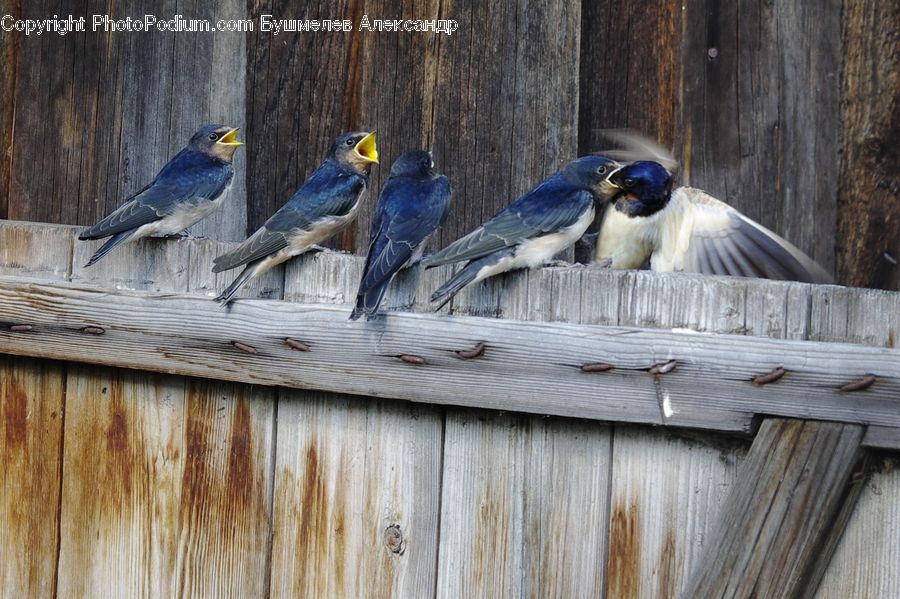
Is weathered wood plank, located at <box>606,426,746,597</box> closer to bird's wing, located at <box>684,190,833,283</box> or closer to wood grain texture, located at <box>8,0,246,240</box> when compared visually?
bird's wing, located at <box>684,190,833,283</box>

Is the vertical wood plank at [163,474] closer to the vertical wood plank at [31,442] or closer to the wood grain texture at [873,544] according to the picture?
the vertical wood plank at [31,442]

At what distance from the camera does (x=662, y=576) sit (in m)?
2.83

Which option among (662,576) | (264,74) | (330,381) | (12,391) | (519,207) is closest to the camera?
(662,576)

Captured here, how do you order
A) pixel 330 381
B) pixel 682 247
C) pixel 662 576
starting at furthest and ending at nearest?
pixel 682 247 → pixel 330 381 → pixel 662 576

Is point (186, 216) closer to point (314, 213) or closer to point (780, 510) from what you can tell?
point (314, 213)

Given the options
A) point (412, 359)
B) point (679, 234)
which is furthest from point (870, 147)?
point (412, 359)

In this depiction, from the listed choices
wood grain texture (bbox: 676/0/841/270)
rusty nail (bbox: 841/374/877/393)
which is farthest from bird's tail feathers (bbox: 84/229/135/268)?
rusty nail (bbox: 841/374/877/393)

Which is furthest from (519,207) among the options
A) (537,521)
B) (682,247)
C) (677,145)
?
(682,247)

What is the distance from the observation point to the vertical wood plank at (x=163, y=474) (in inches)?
133

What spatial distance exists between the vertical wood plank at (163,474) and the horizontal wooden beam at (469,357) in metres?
0.09

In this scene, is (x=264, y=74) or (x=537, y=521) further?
(x=264, y=74)

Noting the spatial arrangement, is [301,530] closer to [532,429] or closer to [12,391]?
[532,429]

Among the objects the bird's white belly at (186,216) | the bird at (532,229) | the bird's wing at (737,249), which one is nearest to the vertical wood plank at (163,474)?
the bird's white belly at (186,216)

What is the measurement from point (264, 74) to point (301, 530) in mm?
1851
